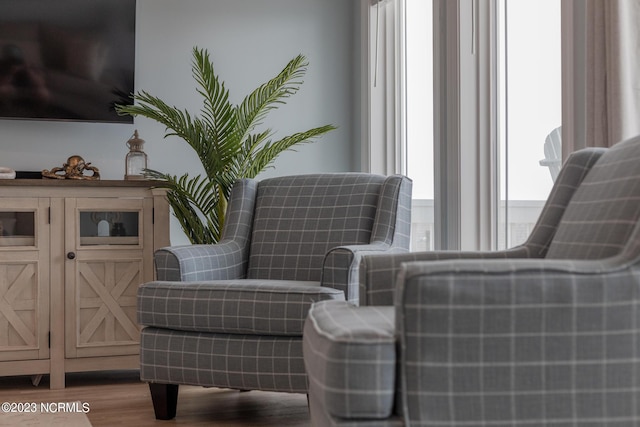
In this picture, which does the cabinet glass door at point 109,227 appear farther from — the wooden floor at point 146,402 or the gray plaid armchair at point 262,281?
the wooden floor at point 146,402

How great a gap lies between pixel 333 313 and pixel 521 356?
1.32 feet

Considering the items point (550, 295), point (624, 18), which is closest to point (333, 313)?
point (550, 295)

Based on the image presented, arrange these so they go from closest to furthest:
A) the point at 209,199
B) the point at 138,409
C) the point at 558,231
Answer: the point at 558,231, the point at 138,409, the point at 209,199

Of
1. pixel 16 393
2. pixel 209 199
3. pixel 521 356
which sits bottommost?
pixel 16 393

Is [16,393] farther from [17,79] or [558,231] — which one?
[558,231]

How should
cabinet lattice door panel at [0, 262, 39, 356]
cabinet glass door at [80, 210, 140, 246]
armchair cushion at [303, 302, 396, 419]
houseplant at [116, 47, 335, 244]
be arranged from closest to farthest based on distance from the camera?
armchair cushion at [303, 302, 396, 419], cabinet lattice door panel at [0, 262, 39, 356], cabinet glass door at [80, 210, 140, 246], houseplant at [116, 47, 335, 244]

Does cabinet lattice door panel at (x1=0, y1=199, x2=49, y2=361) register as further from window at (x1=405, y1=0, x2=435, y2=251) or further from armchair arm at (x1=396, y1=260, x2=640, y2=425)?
armchair arm at (x1=396, y1=260, x2=640, y2=425)

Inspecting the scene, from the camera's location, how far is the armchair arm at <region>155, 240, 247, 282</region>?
274cm

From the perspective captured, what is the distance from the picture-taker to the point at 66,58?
12.6ft

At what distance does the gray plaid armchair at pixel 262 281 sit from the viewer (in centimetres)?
247

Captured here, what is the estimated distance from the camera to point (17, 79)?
12.3ft

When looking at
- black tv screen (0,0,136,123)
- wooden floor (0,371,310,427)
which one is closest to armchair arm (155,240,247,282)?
wooden floor (0,371,310,427)

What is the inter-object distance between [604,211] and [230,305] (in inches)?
49.5

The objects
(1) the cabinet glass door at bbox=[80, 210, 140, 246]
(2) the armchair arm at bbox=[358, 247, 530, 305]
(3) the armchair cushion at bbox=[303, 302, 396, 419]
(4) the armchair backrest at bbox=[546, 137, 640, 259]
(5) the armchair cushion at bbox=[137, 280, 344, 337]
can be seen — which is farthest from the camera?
(1) the cabinet glass door at bbox=[80, 210, 140, 246]
